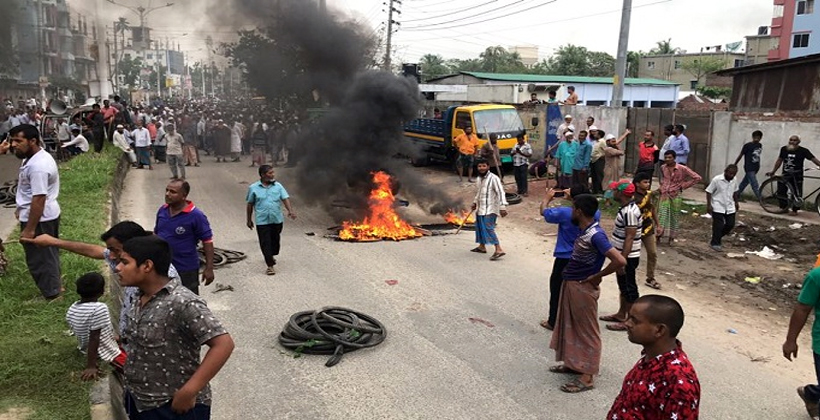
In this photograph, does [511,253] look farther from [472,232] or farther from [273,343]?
[273,343]

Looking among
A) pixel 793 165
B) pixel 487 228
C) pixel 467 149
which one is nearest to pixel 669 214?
pixel 487 228

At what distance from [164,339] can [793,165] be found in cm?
1196

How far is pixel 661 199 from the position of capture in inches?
375

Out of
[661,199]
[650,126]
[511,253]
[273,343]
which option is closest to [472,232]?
[511,253]

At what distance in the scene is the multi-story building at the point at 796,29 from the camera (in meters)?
44.0

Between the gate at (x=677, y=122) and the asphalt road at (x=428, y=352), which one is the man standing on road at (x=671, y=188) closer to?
the asphalt road at (x=428, y=352)

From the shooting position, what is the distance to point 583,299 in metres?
4.68

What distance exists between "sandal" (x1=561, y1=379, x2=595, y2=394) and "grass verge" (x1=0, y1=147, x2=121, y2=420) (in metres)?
3.30

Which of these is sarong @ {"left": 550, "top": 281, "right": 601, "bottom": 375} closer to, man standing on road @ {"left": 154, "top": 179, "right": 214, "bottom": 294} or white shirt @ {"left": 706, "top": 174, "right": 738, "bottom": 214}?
man standing on road @ {"left": 154, "top": 179, "right": 214, "bottom": 294}

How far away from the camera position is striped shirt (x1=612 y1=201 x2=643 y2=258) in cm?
560

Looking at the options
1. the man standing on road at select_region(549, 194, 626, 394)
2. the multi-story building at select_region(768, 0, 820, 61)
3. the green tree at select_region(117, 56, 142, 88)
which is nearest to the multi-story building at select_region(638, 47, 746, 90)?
the multi-story building at select_region(768, 0, 820, 61)

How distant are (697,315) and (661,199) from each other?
3.37 m

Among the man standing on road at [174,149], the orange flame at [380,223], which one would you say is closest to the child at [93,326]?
the orange flame at [380,223]

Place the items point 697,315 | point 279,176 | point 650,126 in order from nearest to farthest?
point 697,315
point 650,126
point 279,176
